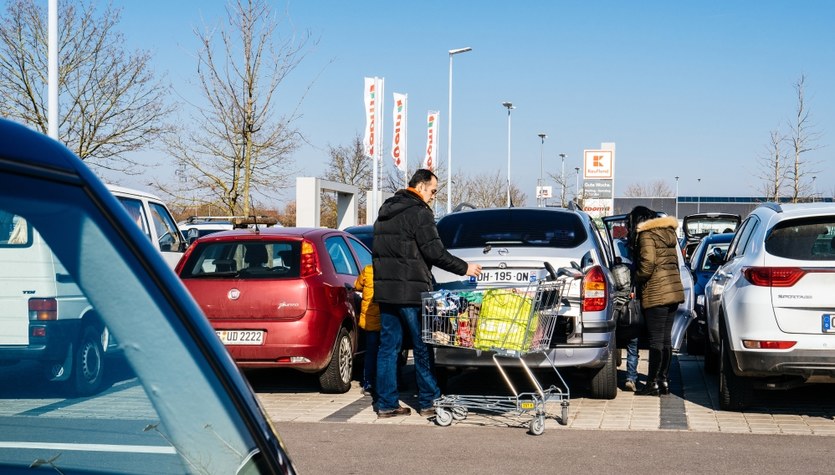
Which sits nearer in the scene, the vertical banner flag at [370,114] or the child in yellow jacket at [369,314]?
the child in yellow jacket at [369,314]

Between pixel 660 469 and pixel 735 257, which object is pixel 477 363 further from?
pixel 735 257

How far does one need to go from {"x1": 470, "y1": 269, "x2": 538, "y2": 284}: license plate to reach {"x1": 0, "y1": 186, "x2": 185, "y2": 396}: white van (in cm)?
667

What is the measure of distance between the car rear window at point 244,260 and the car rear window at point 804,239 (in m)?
4.18

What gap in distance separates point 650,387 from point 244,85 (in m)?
17.5

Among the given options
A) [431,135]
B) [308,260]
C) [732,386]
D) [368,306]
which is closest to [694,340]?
[732,386]

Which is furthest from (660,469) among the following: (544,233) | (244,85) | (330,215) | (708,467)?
(330,215)

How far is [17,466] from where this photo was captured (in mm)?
1536

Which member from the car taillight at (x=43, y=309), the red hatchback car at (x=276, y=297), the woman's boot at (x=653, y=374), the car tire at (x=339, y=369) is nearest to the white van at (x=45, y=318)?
the car taillight at (x=43, y=309)

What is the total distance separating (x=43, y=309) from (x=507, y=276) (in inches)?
268

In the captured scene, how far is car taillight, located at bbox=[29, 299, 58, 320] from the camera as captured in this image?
152 centimetres

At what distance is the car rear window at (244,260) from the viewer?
9.38 metres

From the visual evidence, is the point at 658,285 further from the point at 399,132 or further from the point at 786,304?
the point at 399,132

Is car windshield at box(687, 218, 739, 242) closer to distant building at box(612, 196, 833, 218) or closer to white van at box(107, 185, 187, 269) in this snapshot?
white van at box(107, 185, 187, 269)

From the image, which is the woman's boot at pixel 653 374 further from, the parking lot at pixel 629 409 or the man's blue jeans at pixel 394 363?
the man's blue jeans at pixel 394 363
